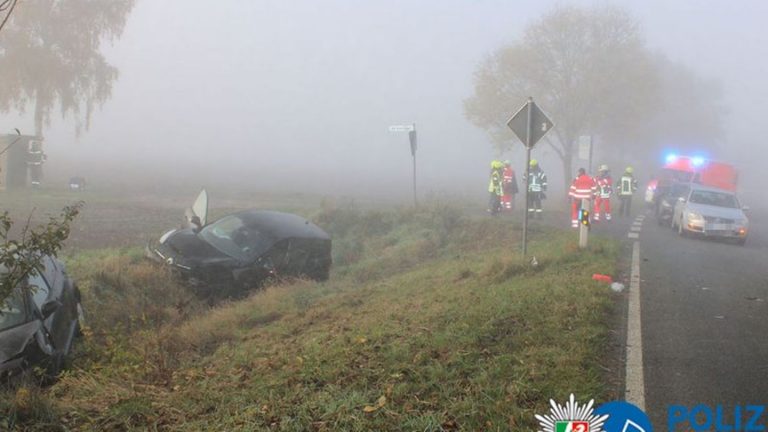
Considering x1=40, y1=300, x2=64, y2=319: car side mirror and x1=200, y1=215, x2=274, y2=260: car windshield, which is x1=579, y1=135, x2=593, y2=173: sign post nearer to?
x1=200, y1=215, x2=274, y2=260: car windshield

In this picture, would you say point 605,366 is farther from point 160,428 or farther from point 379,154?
point 379,154

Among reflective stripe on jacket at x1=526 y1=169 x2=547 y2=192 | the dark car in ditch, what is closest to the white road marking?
the dark car in ditch

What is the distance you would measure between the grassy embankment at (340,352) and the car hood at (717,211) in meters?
7.15

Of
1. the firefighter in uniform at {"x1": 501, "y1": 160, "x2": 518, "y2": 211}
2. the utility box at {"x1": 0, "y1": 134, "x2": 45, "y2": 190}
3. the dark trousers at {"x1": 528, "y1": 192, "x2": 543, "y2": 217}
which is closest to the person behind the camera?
the dark trousers at {"x1": 528, "y1": 192, "x2": 543, "y2": 217}

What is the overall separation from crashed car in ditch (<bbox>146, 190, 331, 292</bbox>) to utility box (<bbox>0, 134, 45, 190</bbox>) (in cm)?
1530

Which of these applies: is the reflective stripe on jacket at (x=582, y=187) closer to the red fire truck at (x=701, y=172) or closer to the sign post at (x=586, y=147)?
the sign post at (x=586, y=147)

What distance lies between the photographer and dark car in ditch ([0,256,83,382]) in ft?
17.2

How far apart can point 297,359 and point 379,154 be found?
97.5 meters

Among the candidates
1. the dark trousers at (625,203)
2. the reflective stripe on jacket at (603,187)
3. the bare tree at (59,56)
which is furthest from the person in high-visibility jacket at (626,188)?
the bare tree at (59,56)

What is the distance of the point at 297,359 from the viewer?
18.2 ft

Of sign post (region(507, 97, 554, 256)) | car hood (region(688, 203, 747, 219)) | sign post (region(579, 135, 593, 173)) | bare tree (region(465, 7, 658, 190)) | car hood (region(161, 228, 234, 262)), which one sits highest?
bare tree (region(465, 7, 658, 190))

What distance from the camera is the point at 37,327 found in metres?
5.71

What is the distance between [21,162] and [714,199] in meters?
23.0

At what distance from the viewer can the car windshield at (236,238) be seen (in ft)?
34.0
